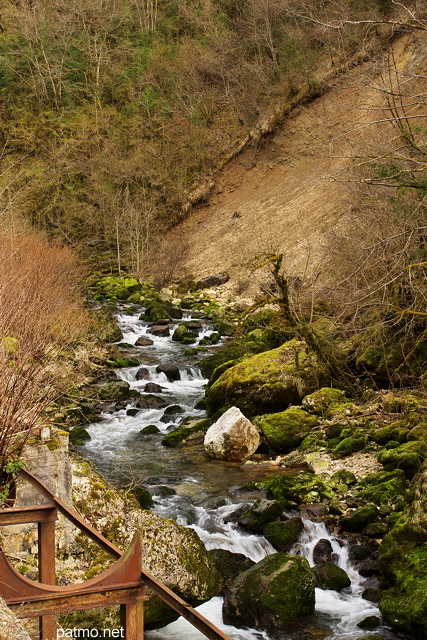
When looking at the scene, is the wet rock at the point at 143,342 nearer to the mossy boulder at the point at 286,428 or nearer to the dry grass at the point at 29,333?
the dry grass at the point at 29,333

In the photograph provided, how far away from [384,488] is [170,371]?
892cm

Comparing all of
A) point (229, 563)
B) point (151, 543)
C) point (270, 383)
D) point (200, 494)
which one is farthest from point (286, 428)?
point (151, 543)

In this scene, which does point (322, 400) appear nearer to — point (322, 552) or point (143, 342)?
point (322, 552)

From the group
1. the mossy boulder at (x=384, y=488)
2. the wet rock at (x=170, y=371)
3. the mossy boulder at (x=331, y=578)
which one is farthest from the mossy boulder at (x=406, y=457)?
the wet rock at (x=170, y=371)

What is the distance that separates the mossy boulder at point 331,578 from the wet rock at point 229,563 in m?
0.78

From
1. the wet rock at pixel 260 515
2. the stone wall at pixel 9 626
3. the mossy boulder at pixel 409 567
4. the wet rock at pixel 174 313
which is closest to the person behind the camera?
the stone wall at pixel 9 626

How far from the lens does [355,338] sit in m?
12.3

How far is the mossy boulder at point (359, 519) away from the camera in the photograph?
7.83m

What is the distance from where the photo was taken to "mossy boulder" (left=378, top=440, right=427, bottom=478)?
29.1 ft

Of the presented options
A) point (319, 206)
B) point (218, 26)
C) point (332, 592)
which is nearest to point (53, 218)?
point (319, 206)

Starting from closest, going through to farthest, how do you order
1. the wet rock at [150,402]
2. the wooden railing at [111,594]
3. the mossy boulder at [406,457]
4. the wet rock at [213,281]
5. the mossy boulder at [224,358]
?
the wooden railing at [111,594], the mossy boulder at [406,457], the wet rock at [150,402], the mossy boulder at [224,358], the wet rock at [213,281]

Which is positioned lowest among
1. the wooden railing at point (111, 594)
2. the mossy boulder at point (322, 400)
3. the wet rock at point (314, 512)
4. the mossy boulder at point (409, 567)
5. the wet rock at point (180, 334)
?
the wet rock at point (180, 334)

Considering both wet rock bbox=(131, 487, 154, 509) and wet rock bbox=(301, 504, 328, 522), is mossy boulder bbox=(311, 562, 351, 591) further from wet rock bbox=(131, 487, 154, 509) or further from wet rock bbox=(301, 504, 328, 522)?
wet rock bbox=(131, 487, 154, 509)

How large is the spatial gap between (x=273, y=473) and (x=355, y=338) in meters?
3.64
